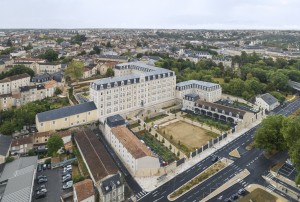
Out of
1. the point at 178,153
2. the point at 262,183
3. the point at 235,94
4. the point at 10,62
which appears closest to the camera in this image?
the point at 262,183

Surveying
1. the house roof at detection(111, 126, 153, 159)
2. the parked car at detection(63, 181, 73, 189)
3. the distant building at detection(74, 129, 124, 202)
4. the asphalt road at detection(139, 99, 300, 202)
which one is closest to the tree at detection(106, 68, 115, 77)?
the distant building at detection(74, 129, 124, 202)

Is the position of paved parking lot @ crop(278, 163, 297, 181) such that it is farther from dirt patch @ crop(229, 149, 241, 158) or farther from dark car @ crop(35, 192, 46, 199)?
dark car @ crop(35, 192, 46, 199)

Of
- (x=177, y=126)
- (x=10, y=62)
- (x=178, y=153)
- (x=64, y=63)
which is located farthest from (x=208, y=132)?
(x=10, y=62)

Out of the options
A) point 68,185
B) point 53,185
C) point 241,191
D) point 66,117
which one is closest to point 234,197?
point 241,191

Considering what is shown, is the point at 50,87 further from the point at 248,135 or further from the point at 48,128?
the point at 248,135

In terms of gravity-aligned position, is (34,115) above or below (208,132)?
above

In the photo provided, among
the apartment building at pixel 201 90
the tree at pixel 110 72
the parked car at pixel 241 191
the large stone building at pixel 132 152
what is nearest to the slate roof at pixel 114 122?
the large stone building at pixel 132 152

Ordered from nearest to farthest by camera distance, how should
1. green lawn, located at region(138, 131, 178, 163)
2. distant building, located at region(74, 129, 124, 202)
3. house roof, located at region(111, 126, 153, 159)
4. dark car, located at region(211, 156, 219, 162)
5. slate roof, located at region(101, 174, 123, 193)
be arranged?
1. slate roof, located at region(101, 174, 123, 193)
2. distant building, located at region(74, 129, 124, 202)
3. house roof, located at region(111, 126, 153, 159)
4. dark car, located at region(211, 156, 219, 162)
5. green lawn, located at region(138, 131, 178, 163)
